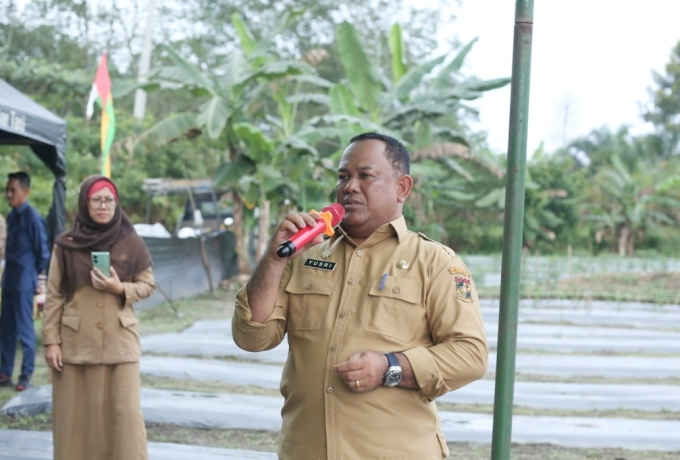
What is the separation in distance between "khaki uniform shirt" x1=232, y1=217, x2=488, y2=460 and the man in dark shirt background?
595cm

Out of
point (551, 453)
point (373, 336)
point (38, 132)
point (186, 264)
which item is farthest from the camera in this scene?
point (186, 264)

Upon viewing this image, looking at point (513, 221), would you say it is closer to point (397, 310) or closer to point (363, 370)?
point (397, 310)

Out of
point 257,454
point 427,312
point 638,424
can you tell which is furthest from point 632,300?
point 427,312

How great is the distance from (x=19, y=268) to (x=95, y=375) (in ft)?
12.0

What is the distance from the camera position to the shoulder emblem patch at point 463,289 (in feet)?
8.45

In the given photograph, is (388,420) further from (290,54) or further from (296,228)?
(290,54)

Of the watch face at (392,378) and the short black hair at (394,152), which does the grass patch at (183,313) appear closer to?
the short black hair at (394,152)

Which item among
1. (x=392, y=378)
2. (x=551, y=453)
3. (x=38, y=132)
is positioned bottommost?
(x=551, y=453)

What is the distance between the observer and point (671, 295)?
16.6m

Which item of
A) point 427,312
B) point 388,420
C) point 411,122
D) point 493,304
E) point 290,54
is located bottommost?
point 493,304

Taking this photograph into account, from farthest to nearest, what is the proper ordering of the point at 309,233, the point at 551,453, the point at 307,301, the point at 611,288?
the point at 611,288, the point at 551,453, the point at 307,301, the point at 309,233

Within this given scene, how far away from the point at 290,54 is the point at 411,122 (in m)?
14.8

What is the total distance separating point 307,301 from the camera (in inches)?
105

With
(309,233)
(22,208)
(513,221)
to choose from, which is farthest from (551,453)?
(22,208)
